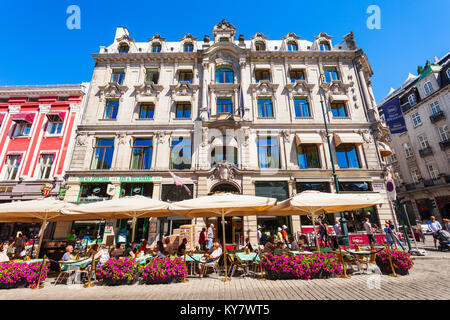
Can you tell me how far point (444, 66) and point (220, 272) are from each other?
42086mm

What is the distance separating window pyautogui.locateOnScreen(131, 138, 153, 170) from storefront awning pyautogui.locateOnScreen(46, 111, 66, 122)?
8059 mm

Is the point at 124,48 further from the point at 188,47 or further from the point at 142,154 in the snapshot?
the point at 142,154

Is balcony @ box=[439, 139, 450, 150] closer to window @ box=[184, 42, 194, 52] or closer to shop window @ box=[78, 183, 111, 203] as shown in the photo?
window @ box=[184, 42, 194, 52]

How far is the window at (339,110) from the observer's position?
19.4 meters

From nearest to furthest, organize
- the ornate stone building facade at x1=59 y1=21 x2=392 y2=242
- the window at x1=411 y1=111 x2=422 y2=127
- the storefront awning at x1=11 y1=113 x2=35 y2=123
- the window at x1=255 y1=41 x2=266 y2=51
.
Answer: the ornate stone building facade at x1=59 y1=21 x2=392 y2=242 → the storefront awning at x1=11 y1=113 x2=35 y2=123 → the window at x1=255 y1=41 x2=266 y2=51 → the window at x1=411 y1=111 x2=422 y2=127

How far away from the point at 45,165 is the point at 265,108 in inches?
846

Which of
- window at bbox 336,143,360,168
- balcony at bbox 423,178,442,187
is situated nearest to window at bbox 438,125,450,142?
balcony at bbox 423,178,442,187

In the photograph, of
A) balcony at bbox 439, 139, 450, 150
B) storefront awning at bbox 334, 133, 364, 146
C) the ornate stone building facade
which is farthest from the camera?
balcony at bbox 439, 139, 450, 150

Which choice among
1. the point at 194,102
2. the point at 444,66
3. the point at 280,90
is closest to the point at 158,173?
the point at 194,102

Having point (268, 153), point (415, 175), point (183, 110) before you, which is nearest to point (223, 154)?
point (268, 153)

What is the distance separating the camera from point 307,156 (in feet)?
59.1

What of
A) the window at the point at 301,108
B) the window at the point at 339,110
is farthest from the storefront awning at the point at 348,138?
the window at the point at 301,108

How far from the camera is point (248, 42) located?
24.1 m

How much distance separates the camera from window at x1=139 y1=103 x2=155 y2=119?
762 inches
